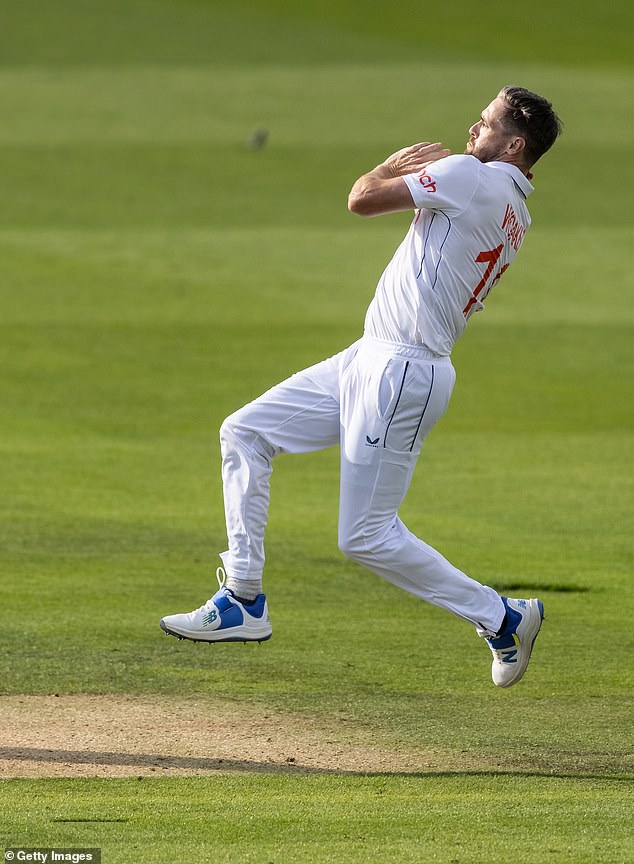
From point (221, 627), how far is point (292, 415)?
1020 mm

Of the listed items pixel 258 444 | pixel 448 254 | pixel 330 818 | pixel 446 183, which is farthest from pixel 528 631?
pixel 446 183

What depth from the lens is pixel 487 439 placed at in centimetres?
1658

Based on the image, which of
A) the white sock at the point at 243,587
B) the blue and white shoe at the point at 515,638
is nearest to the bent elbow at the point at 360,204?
the white sock at the point at 243,587

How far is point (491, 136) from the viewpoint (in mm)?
6898

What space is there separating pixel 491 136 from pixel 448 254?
→ 571 mm

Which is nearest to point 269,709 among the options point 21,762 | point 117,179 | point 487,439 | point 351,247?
point 21,762

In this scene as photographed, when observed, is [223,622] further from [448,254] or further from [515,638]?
[448,254]

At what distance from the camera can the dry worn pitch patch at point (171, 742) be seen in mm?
6648

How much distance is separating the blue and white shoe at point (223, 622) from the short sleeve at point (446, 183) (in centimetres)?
198

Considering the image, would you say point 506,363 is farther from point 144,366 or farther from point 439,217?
point 439,217

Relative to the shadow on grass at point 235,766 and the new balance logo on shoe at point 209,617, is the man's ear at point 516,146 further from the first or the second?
the shadow on grass at point 235,766

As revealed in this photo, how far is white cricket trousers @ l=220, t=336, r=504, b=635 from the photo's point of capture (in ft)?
22.6

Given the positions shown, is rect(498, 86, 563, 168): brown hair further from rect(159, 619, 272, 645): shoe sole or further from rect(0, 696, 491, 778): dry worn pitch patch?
rect(0, 696, 491, 778): dry worn pitch patch

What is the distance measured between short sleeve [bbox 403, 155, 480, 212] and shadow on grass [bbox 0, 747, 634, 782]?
2422 mm
